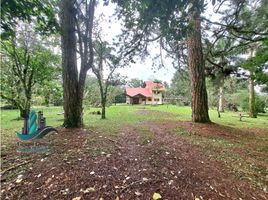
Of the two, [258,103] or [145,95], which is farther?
[145,95]

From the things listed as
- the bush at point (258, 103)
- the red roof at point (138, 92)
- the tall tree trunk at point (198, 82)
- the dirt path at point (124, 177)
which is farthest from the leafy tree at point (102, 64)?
the red roof at point (138, 92)

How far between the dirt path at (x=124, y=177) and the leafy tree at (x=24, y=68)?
1039 cm

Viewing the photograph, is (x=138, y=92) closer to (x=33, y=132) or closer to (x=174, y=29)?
(x=174, y=29)

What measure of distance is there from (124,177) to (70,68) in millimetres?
4672

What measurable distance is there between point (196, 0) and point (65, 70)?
4.48 m

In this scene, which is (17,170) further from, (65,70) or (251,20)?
(251,20)

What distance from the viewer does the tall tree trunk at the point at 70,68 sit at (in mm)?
6098

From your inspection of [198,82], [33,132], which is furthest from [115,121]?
[33,132]

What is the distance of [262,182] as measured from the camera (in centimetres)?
288

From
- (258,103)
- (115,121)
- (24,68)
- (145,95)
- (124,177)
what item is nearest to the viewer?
(124,177)

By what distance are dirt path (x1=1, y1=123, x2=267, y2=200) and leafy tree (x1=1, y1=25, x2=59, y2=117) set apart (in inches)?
409

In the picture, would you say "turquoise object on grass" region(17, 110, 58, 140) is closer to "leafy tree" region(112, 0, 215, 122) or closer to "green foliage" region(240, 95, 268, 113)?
"leafy tree" region(112, 0, 215, 122)

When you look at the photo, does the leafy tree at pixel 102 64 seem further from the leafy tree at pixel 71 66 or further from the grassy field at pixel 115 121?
the leafy tree at pixel 71 66

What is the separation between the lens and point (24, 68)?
40.1 feet
